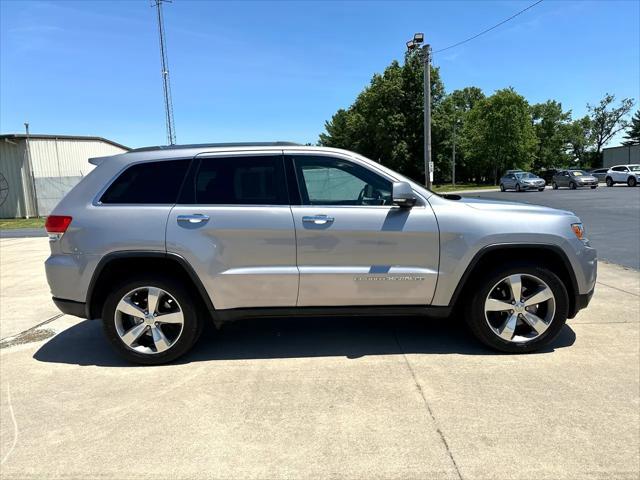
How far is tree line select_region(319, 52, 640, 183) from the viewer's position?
167 ft

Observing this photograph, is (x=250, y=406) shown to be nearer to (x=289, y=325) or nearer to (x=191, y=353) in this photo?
(x=191, y=353)

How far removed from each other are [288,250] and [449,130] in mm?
51039

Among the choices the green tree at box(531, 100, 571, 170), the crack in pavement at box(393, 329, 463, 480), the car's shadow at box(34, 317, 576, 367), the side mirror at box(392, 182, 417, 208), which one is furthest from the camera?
the green tree at box(531, 100, 571, 170)

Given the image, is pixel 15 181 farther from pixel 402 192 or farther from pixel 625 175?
pixel 625 175

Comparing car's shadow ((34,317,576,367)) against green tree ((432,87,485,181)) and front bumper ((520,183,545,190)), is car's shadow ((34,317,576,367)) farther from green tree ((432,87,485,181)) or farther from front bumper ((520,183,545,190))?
green tree ((432,87,485,181))

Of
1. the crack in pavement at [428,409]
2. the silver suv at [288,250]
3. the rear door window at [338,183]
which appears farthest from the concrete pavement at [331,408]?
the rear door window at [338,183]

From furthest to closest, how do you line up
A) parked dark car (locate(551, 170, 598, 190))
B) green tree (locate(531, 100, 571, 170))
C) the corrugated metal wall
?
green tree (locate(531, 100, 571, 170)) → parked dark car (locate(551, 170, 598, 190)) → the corrugated metal wall

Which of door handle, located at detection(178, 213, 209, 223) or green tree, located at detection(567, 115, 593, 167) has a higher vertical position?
green tree, located at detection(567, 115, 593, 167)

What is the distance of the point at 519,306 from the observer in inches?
157

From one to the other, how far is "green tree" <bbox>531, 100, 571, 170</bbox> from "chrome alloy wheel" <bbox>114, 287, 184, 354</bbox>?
2792 inches

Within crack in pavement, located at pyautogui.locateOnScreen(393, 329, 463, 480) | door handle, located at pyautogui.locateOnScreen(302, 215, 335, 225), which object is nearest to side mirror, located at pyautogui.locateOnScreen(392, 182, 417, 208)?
door handle, located at pyautogui.locateOnScreen(302, 215, 335, 225)

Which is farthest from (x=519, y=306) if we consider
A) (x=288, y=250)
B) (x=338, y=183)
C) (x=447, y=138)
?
(x=447, y=138)

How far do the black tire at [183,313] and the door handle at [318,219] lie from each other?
1230mm

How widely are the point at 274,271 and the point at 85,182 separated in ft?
6.19
